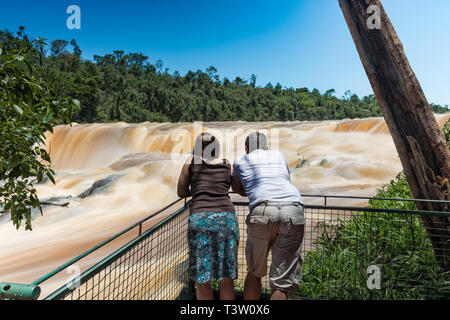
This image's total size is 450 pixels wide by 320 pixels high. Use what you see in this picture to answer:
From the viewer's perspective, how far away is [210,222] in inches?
97.7

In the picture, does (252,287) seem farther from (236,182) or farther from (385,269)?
(385,269)

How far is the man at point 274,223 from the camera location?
251 centimetres

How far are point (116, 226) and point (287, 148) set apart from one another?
9790 mm

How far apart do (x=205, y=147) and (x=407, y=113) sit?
208cm

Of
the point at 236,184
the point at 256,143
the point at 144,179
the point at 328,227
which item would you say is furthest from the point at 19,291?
the point at 144,179

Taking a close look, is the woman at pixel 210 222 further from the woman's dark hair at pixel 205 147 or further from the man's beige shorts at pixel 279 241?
the man's beige shorts at pixel 279 241

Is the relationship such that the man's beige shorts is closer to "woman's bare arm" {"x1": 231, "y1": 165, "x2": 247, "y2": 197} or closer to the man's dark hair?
"woman's bare arm" {"x1": 231, "y1": 165, "x2": 247, "y2": 197}

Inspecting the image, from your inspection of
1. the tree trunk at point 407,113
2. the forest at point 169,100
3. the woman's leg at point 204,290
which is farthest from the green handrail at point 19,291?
the forest at point 169,100

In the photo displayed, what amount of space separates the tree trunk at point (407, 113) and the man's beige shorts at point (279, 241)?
5.23ft

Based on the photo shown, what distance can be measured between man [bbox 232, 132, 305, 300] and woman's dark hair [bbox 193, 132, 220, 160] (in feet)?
0.97

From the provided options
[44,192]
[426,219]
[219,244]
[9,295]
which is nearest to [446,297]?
[426,219]

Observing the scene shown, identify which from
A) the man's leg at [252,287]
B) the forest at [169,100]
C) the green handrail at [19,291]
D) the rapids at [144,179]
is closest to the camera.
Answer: the green handrail at [19,291]

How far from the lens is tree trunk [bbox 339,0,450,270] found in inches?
131
